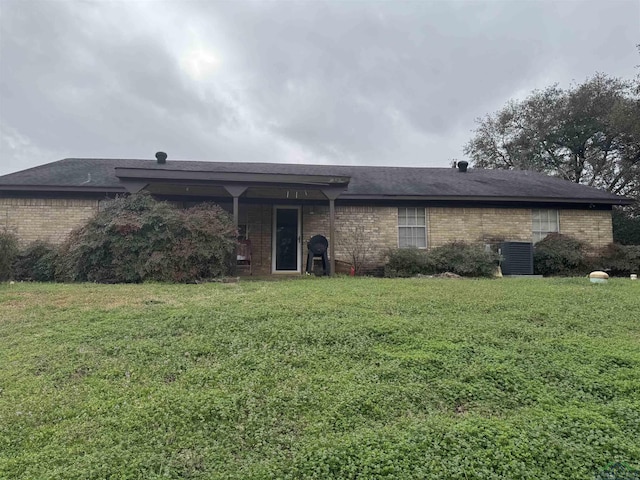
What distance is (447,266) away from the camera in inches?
422

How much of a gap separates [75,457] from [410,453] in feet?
6.37

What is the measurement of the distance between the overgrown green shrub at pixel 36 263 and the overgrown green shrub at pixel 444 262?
344 inches

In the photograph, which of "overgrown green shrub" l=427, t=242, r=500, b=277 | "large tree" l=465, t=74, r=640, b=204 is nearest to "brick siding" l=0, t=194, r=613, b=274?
"overgrown green shrub" l=427, t=242, r=500, b=277

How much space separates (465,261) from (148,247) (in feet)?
26.6

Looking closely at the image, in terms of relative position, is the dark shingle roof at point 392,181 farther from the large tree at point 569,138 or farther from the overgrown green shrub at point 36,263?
the large tree at point 569,138

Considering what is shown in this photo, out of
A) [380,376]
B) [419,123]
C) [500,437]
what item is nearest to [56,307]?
[380,376]

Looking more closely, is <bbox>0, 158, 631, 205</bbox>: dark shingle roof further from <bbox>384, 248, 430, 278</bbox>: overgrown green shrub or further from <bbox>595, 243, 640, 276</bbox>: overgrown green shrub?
<bbox>384, 248, 430, 278</bbox>: overgrown green shrub

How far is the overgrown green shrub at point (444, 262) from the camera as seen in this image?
34.3 feet

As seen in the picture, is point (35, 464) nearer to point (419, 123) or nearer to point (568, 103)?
point (419, 123)

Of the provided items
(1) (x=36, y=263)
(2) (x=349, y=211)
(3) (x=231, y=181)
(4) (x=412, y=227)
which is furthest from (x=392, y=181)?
(1) (x=36, y=263)

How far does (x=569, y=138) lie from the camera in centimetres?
2438

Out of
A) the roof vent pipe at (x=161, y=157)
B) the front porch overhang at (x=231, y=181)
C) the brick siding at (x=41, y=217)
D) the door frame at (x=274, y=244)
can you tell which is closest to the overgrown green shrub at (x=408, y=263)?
the front porch overhang at (x=231, y=181)

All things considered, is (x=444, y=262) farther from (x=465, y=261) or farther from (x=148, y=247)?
(x=148, y=247)

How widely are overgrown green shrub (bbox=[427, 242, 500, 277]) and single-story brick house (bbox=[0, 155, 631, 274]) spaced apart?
1.10 meters
